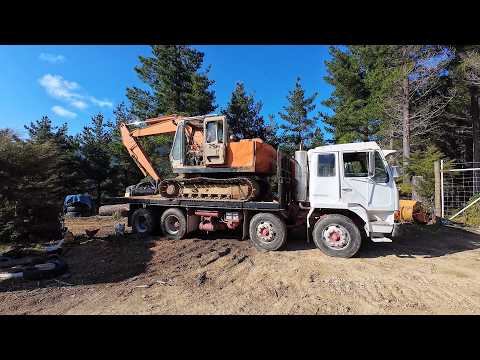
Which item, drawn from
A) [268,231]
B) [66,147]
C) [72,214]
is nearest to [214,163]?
[268,231]

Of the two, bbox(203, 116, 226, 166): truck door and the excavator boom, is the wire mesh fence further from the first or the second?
the excavator boom

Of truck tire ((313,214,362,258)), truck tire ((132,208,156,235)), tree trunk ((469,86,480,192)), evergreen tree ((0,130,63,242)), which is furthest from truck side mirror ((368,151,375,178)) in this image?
tree trunk ((469,86,480,192))

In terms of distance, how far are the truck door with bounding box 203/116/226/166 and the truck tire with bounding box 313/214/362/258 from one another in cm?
329

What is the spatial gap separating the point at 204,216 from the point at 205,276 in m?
3.19

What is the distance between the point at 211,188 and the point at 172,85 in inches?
656

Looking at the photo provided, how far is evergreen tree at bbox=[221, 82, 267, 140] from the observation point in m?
25.4

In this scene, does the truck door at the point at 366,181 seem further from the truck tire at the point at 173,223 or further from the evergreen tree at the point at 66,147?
the evergreen tree at the point at 66,147

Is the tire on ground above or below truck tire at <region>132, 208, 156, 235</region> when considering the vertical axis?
below

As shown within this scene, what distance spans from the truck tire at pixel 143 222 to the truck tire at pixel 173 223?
0.43 meters

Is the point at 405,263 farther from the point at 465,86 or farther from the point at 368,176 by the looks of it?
the point at 465,86

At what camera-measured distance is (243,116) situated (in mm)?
25766

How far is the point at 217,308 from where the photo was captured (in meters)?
4.26
